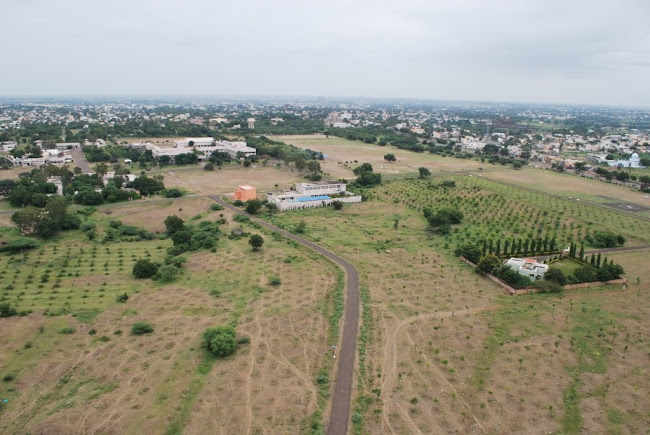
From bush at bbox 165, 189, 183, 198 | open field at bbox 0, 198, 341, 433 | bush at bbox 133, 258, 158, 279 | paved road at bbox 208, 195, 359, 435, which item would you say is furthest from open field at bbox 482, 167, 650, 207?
bush at bbox 133, 258, 158, 279

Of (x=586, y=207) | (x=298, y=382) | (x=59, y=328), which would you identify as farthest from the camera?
(x=586, y=207)

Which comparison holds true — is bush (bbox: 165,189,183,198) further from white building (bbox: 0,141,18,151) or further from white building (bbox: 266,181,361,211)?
white building (bbox: 0,141,18,151)

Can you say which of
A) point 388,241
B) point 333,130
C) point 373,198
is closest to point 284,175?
point 373,198

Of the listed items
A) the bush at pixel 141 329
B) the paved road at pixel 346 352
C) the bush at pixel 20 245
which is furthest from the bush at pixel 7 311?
the paved road at pixel 346 352

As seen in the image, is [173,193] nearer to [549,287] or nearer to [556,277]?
[549,287]

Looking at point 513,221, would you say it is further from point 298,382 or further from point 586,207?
point 298,382
